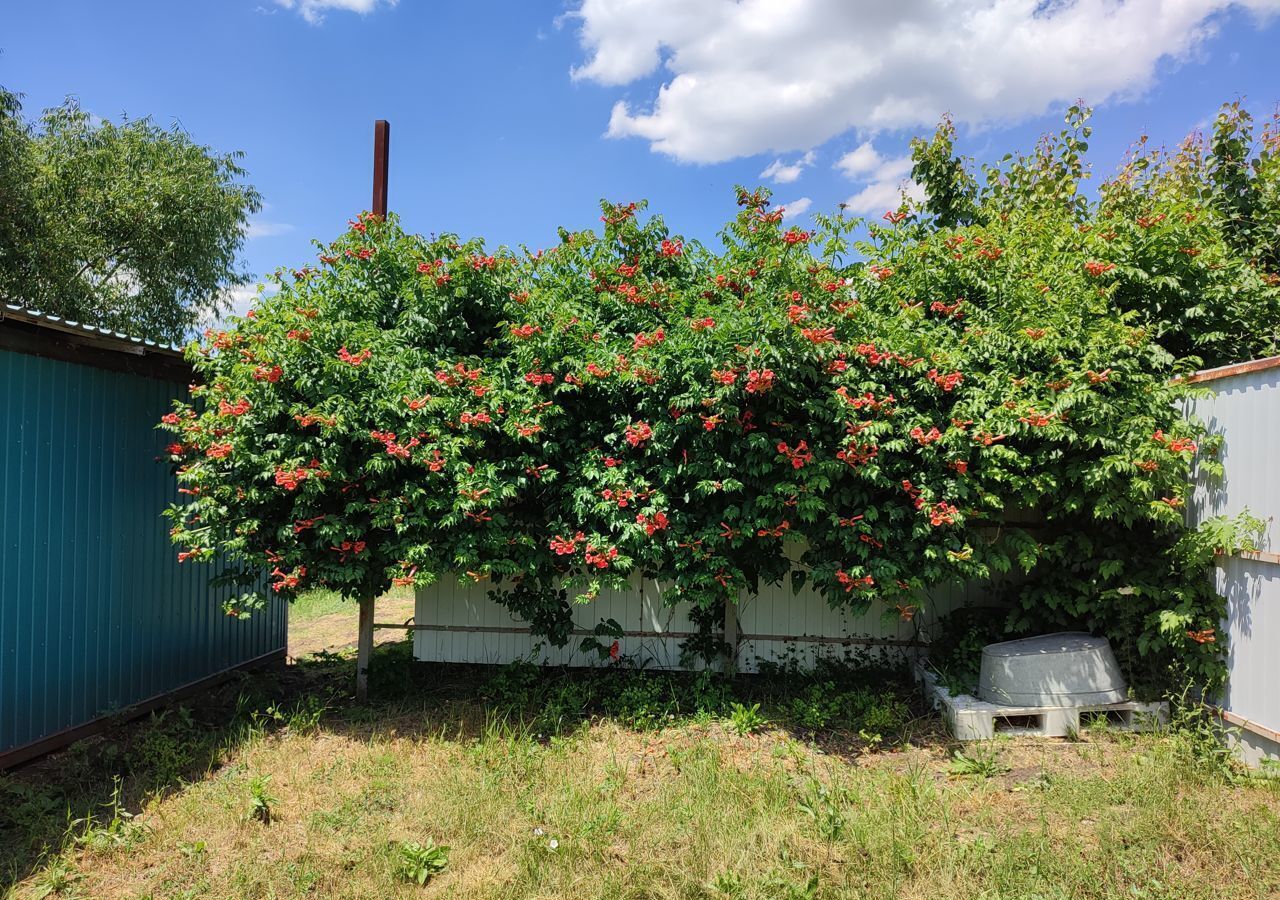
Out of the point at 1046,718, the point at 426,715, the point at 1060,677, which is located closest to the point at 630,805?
the point at 426,715

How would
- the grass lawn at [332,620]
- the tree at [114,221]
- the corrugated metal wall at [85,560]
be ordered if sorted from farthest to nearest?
the tree at [114,221]
the grass lawn at [332,620]
the corrugated metal wall at [85,560]

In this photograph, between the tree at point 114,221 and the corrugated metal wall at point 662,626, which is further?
the tree at point 114,221

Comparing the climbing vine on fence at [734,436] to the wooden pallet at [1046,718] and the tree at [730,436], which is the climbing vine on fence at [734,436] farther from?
the wooden pallet at [1046,718]

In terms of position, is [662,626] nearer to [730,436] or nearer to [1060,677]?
[730,436]

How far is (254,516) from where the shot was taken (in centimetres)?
455

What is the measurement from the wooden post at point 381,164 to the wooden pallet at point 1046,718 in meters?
5.88

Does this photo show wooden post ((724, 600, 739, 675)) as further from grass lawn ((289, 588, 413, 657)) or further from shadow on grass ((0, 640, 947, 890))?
grass lawn ((289, 588, 413, 657))

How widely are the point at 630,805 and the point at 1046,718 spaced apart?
2.70m

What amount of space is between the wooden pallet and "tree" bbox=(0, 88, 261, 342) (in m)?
13.7

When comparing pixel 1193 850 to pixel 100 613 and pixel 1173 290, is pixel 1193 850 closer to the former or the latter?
pixel 1173 290

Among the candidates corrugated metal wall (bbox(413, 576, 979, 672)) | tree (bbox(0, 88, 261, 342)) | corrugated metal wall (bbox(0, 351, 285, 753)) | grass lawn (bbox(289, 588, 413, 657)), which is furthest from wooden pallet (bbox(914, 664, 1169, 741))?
tree (bbox(0, 88, 261, 342))

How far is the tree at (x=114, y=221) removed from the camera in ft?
36.8

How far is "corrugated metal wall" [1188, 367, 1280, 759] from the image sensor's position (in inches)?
146

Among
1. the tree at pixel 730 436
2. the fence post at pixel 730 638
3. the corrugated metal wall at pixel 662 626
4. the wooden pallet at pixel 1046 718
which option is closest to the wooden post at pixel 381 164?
the tree at pixel 730 436
